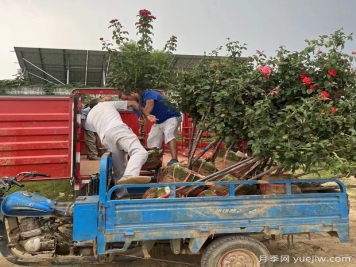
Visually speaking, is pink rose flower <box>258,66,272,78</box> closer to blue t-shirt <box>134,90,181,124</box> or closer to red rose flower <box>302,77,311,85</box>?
red rose flower <box>302,77,311,85</box>

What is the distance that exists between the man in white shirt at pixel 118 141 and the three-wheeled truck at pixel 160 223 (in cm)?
42

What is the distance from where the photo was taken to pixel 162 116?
459 centimetres

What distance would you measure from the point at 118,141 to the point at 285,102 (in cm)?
184

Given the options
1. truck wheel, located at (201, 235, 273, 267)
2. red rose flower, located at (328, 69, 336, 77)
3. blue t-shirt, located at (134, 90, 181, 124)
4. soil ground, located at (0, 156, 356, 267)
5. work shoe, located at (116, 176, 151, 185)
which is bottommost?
soil ground, located at (0, 156, 356, 267)

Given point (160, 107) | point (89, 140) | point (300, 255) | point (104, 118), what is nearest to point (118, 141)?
point (104, 118)

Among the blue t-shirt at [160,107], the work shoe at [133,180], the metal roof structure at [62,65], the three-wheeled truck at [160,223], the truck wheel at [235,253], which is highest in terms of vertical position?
the metal roof structure at [62,65]

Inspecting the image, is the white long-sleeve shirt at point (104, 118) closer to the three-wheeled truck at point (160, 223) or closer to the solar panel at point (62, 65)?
the three-wheeled truck at point (160, 223)

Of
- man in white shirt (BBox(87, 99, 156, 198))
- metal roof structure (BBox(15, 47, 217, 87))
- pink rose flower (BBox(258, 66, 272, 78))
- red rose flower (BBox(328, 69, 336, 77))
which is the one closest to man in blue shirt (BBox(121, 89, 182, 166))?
man in white shirt (BBox(87, 99, 156, 198))

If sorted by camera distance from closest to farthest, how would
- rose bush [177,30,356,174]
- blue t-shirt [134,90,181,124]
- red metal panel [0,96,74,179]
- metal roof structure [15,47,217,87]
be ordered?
rose bush [177,30,356,174] → blue t-shirt [134,90,181,124] → red metal panel [0,96,74,179] → metal roof structure [15,47,217,87]

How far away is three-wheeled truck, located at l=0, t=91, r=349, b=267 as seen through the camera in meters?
2.80

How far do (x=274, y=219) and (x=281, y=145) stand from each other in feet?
2.54

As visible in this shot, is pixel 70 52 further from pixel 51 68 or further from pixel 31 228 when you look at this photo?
pixel 31 228

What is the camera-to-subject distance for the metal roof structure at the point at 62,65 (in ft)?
56.7

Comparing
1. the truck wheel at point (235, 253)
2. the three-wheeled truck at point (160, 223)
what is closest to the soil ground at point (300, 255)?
the truck wheel at point (235, 253)
